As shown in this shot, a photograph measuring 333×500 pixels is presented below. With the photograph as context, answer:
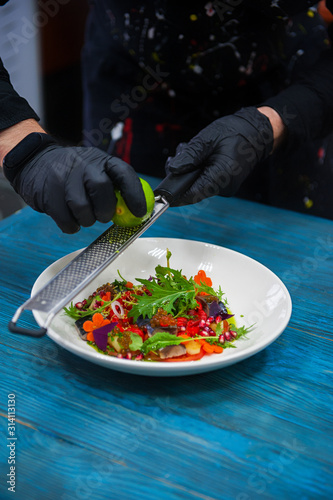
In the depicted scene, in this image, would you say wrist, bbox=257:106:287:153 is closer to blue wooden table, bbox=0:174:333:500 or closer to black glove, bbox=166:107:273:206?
black glove, bbox=166:107:273:206

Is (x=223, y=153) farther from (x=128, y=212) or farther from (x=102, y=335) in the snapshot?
(x=102, y=335)

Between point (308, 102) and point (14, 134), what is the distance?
0.97 metres

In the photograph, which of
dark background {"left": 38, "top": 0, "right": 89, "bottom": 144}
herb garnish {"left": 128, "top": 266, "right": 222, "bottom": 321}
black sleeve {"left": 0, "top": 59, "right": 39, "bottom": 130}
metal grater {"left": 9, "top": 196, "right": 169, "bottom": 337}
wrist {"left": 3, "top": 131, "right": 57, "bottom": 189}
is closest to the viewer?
metal grater {"left": 9, "top": 196, "right": 169, "bottom": 337}

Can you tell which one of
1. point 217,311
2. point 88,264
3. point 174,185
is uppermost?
point 88,264

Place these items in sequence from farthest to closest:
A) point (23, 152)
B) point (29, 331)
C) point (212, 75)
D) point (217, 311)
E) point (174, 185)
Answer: point (212, 75)
point (174, 185)
point (23, 152)
point (217, 311)
point (29, 331)

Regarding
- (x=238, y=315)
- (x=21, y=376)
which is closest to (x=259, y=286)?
(x=238, y=315)

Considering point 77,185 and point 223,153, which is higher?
point 77,185

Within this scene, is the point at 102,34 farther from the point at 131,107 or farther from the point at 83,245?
the point at 83,245

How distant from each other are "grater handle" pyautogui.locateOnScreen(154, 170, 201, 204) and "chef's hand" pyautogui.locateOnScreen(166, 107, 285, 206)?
14mm

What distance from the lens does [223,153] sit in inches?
58.3

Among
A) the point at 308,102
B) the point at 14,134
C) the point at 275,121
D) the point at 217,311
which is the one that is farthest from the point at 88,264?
the point at 308,102

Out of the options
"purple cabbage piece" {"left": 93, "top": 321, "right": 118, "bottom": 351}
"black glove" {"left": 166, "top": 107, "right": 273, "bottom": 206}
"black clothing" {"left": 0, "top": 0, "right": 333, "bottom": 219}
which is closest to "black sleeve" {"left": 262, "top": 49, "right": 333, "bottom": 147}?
"black clothing" {"left": 0, "top": 0, "right": 333, "bottom": 219}

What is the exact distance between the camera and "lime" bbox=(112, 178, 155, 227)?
3.77 ft

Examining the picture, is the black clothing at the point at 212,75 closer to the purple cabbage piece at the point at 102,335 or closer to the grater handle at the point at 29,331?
the purple cabbage piece at the point at 102,335
